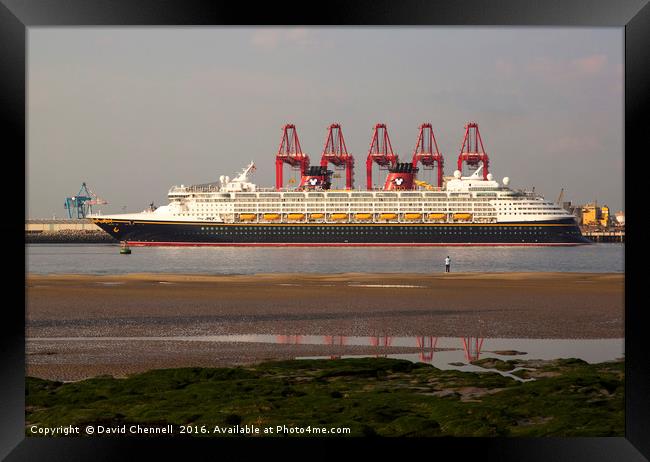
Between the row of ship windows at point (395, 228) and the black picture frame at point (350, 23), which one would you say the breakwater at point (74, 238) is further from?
the black picture frame at point (350, 23)

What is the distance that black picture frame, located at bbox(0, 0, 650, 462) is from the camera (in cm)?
374

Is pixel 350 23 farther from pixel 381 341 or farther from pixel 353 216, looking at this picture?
pixel 353 216

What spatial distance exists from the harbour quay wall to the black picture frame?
78498 millimetres

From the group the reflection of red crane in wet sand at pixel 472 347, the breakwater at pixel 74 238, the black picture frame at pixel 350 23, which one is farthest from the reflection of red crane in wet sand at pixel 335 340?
the breakwater at pixel 74 238

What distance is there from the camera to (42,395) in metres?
6.15

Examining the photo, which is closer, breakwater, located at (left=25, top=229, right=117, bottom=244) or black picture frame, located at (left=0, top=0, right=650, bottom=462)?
black picture frame, located at (left=0, top=0, right=650, bottom=462)

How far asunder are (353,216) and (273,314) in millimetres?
57918

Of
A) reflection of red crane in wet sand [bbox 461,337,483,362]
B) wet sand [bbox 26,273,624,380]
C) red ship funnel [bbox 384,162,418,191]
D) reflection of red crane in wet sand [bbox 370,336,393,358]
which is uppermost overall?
red ship funnel [bbox 384,162,418,191]

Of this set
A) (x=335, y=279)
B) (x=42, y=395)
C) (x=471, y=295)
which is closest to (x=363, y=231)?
(x=335, y=279)

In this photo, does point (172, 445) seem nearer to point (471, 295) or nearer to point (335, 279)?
point (471, 295)

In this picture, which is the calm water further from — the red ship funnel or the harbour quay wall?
the harbour quay wall

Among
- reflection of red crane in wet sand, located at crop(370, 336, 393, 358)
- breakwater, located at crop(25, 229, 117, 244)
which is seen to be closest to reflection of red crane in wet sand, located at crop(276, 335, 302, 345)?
reflection of red crane in wet sand, located at crop(370, 336, 393, 358)

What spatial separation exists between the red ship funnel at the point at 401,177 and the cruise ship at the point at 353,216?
10cm

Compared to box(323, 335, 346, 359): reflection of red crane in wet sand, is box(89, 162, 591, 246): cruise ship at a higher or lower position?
higher
